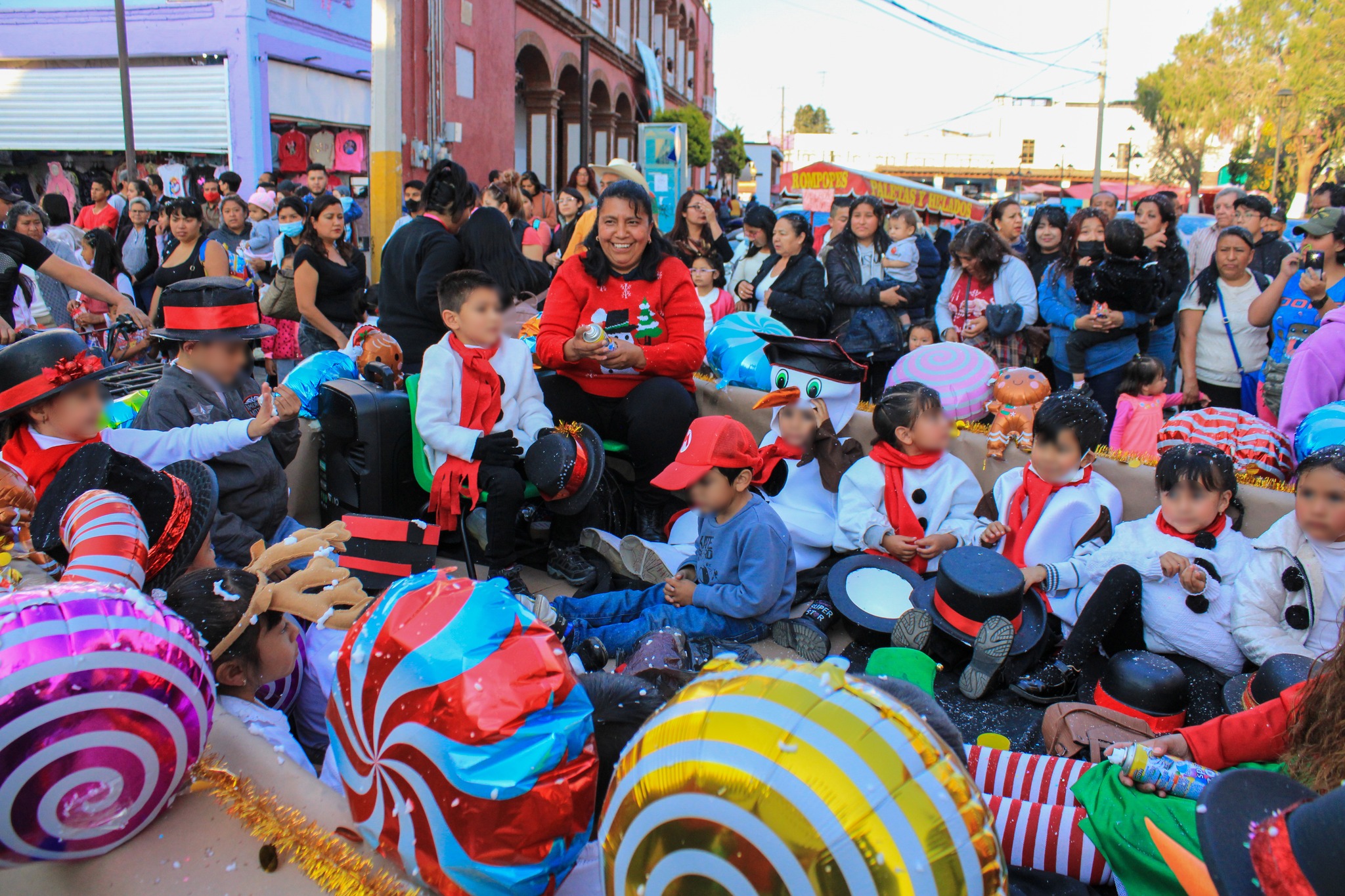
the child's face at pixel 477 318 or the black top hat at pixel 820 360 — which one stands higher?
the child's face at pixel 477 318

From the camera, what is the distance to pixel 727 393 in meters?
4.44

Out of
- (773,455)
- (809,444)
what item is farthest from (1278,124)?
(773,455)

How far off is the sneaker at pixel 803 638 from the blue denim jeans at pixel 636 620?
2.5 inches

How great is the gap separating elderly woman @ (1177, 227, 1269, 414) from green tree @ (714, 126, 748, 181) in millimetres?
32483

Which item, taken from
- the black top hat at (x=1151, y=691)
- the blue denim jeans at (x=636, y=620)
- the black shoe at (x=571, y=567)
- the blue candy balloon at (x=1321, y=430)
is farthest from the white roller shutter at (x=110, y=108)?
the black top hat at (x=1151, y=691)

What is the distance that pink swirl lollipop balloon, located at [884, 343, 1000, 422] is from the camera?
375 cm

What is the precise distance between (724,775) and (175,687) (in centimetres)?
98

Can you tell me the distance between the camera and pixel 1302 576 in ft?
7.95

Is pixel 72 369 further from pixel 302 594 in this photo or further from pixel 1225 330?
pixel 1225 330

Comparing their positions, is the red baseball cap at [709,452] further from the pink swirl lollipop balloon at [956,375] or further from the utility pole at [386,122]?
the utility pole at [386,122]

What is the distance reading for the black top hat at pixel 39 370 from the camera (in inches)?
Result: 88.7

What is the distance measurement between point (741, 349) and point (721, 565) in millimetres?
1806

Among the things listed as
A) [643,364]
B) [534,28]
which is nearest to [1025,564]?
[643,364]

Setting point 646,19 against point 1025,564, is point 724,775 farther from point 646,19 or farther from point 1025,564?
point 646,19
